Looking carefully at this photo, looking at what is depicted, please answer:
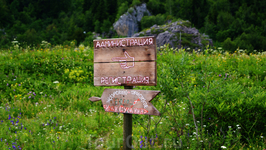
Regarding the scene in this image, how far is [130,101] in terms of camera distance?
2.75m

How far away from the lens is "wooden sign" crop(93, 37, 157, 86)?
8.62 ft

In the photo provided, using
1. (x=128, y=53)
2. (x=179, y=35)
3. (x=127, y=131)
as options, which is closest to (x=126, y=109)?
(x=127, y=131)

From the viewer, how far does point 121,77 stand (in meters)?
2.79

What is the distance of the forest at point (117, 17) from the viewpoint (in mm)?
49916

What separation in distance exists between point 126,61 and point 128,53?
12 cm

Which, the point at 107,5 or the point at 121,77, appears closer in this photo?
the point at 121,77

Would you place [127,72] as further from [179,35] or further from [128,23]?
[128,23]

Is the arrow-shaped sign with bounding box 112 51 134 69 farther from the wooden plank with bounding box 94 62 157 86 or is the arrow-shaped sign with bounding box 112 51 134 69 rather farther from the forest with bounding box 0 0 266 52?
the forest with bounding box 0 0 266 52

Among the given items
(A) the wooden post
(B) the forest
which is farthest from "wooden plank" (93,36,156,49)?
(B) the forest

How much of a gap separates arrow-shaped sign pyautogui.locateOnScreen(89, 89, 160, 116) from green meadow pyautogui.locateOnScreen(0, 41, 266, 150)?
40cm

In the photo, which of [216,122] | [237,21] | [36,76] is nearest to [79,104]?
[36,76]

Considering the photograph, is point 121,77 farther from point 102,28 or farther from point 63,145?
point 102,28

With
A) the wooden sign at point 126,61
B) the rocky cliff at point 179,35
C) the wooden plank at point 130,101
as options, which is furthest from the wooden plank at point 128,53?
the rocky cliff at point 179,35

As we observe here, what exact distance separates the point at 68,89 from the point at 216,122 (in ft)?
14.6
